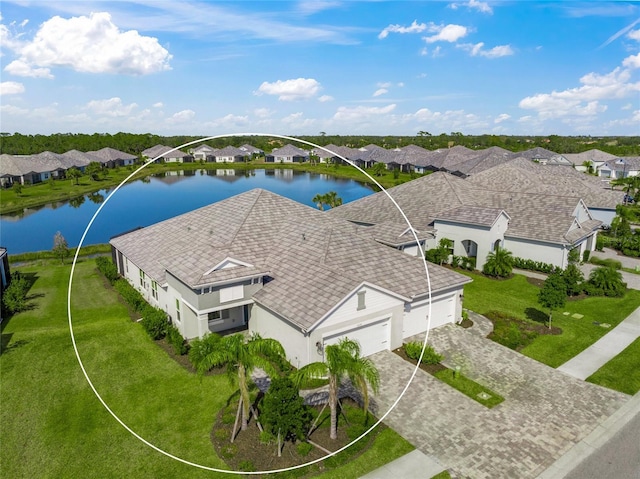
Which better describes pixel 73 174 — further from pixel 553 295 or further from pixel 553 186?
pixel 553 295

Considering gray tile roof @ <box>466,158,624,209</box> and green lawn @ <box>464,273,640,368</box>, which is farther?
gray tile roof @ <box>466,158,624,209</box>

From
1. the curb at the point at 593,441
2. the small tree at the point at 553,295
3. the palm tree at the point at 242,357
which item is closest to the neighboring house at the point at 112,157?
the palm tree at the point at 242,357

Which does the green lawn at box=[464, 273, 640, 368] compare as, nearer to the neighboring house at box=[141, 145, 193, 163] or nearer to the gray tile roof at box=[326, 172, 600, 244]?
the gray tile roof at box=[326, 172, 600, 244]

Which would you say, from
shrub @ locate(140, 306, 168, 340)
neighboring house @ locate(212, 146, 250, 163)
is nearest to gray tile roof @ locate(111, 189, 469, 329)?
shrub @ locate(140, 306, 168, 340)

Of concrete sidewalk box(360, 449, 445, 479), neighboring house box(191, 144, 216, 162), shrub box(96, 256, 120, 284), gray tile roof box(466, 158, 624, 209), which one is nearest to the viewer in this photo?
concrete sidewalk box(360, 449, 445, 479)

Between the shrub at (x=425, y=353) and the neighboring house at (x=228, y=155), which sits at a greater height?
the neighboring house at (x=228, y=155)

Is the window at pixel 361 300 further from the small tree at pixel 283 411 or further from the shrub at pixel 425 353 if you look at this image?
the small tree at pixel 283 411

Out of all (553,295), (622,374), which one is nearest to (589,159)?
(553,295)
